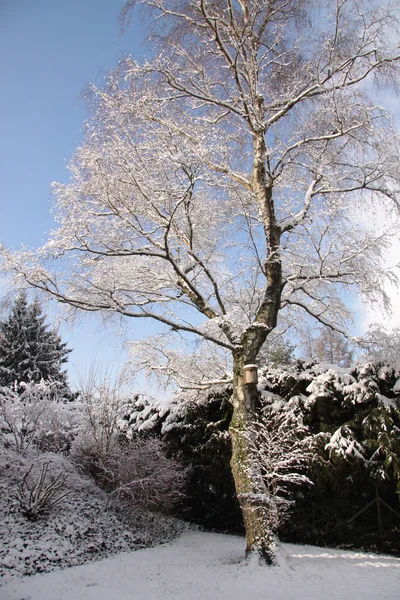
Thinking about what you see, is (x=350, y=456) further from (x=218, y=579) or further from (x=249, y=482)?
(x=218, y=579)

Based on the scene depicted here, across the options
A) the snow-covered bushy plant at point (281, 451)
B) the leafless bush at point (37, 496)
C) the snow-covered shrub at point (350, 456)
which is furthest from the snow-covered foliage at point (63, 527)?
the snow-covered shrub at point (350, 456)

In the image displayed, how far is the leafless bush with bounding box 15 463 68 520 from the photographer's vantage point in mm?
6191

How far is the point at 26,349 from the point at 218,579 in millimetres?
17658

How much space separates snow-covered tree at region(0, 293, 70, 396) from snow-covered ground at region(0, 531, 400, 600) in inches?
601

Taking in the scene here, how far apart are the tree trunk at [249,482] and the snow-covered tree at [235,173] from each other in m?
0.04

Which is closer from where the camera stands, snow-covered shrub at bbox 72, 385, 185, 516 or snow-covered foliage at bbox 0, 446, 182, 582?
snow-covered foliage at bbox 0, 446, 182, 582

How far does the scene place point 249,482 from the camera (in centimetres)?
566

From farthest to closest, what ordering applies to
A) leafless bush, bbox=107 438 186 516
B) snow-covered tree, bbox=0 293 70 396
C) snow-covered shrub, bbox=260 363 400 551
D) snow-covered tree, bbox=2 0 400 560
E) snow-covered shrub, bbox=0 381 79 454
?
snow-covered tree, bbox=0 293 70 396
snow-covered shrub, bbox=0 381 79 454
leafless bush, bbox=107 438 186 516
snow-covered tree, bbox=2 0 400 560
snow-covered shrub, bbox=260 363 400 551

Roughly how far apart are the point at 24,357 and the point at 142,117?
54.3 ft

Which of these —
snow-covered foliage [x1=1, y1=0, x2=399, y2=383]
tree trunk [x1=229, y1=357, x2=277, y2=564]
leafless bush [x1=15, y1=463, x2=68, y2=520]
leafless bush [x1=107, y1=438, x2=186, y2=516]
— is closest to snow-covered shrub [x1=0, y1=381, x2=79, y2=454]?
leafless bush [x1=15, y1=463, x2=68, y2=520]

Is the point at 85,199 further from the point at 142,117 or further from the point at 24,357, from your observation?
the point at 24,357

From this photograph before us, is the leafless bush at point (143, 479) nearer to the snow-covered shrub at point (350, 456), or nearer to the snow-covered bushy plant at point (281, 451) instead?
the snow-covered bushy plant at point (281, 451)

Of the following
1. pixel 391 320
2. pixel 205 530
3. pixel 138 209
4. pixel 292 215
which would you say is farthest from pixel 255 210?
pixel 205 530

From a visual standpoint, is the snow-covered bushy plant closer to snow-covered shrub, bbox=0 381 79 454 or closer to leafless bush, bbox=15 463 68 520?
leafless bush, bbox=15 463 68 520
